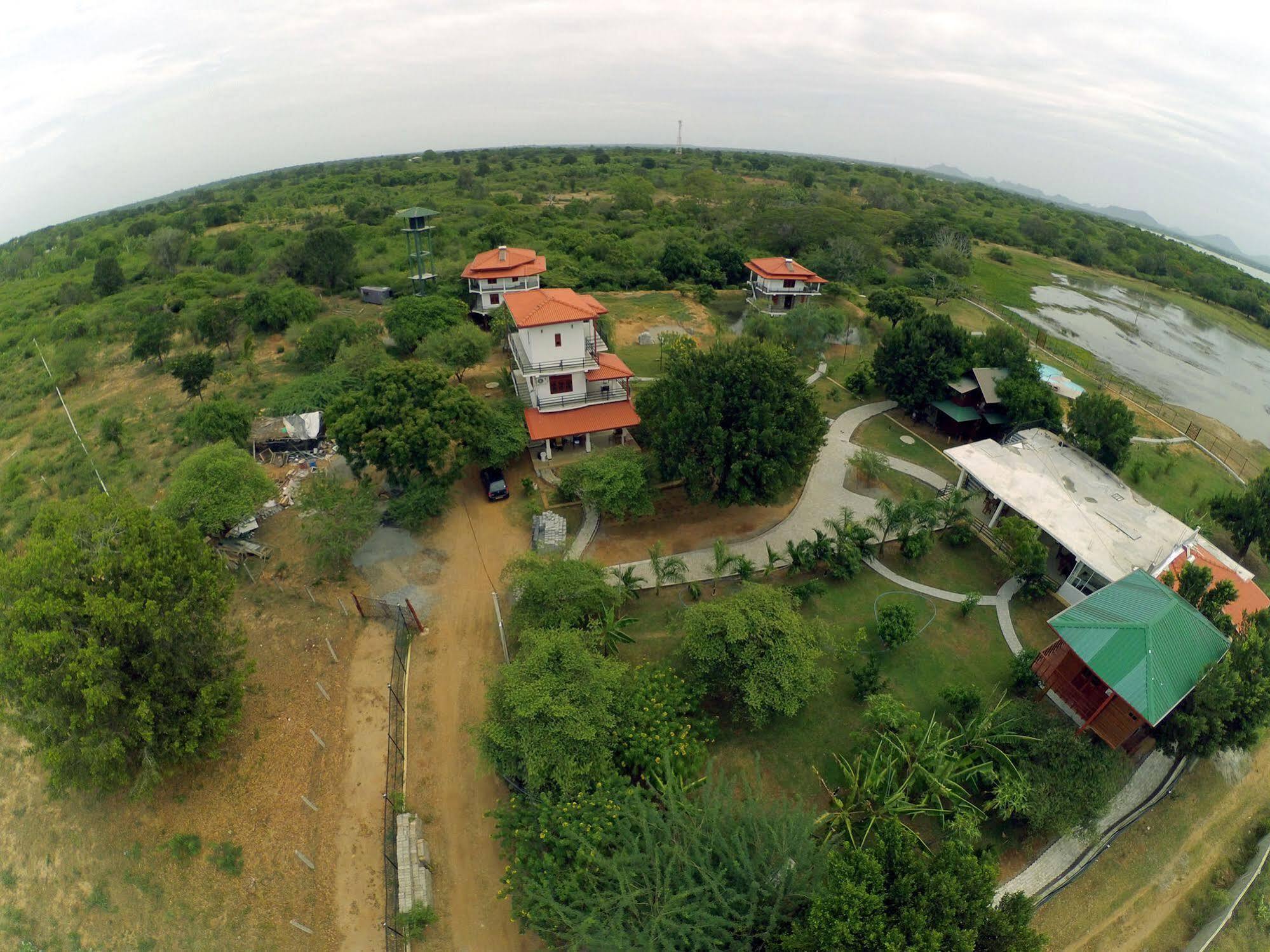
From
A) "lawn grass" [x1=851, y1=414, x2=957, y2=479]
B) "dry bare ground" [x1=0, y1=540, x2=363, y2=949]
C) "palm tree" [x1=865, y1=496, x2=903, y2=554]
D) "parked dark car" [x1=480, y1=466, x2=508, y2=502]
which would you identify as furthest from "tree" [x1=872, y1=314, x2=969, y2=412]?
"dry bare ground" [x1=0, y1=540, x2=363, y2=949]

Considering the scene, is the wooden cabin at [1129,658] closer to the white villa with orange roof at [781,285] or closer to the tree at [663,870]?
the tree at [663,870]

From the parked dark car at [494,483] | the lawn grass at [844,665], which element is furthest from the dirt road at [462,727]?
the lawn grass at [844,665]

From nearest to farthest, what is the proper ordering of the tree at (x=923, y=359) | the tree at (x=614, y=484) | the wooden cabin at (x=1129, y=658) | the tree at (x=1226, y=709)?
1. the tree at (x=1226, y=709)
2. the wooden cabin at (x=1129, y=658)
3. the tree at (x=614, y=484)
4. the tree at (x=923, y=359)

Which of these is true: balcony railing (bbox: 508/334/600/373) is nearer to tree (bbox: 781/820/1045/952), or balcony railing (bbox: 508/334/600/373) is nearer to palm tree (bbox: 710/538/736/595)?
palm tree (bbox: 710/538/736/595)

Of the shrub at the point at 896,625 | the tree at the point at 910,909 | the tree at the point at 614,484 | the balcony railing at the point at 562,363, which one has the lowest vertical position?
the shrub at the point at 896,625

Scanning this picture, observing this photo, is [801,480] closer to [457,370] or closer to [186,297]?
[457,370]

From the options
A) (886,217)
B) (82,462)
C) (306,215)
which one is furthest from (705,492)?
(306,215)
